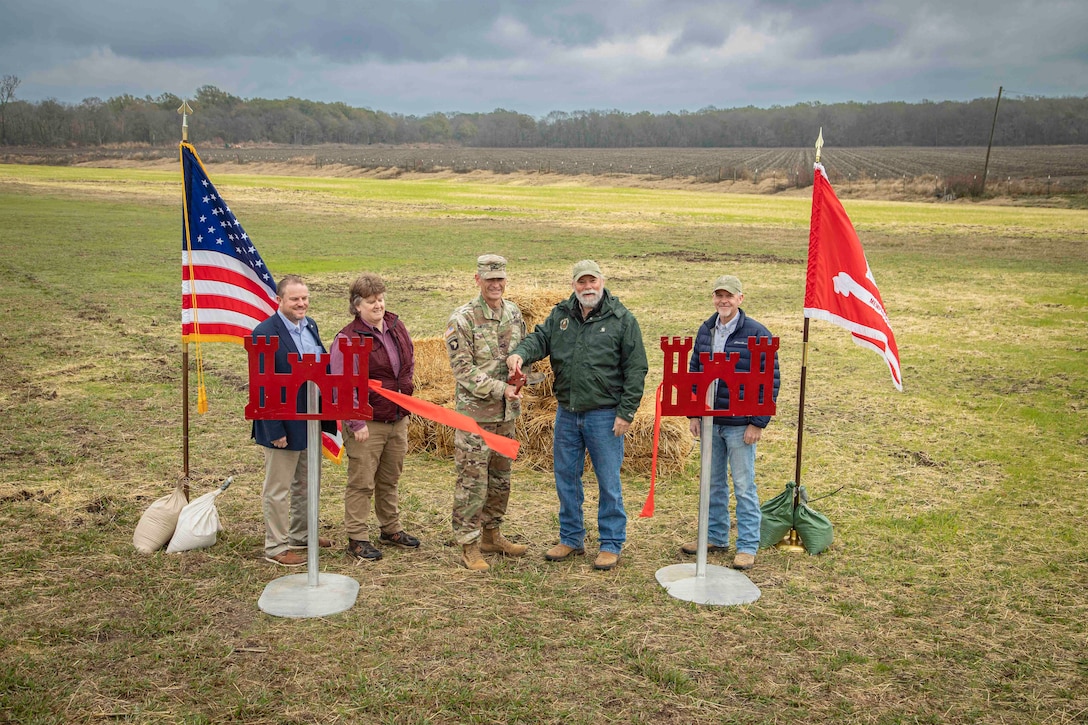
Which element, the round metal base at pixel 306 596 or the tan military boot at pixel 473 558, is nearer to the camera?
the round metal base at pixel 306 596

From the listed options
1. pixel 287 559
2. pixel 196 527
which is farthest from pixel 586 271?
pixel 196 527

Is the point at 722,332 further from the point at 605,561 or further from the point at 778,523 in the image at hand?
the point at 605,561

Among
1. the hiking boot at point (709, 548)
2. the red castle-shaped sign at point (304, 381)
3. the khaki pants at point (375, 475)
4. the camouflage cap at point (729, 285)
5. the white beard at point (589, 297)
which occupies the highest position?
the camouflage cap at point (729, 285)

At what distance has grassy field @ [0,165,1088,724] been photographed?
15.5ft

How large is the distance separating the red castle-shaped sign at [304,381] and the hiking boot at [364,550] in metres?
1.30

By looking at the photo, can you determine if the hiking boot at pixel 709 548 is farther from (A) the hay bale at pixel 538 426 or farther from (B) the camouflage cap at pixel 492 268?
(B) the camouflage cap at pixel 492 268

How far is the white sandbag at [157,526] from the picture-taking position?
21.1 feet

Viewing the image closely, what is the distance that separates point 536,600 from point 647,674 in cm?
113

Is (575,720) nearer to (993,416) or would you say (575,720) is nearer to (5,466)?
(5,466)

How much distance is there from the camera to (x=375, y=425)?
6379mm

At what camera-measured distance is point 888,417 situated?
1068 cm

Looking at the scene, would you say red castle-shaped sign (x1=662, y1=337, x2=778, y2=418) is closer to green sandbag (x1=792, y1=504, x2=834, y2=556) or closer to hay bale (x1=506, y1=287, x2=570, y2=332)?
green sandbag (x1=792, y1=504, x2=834, y2=556)

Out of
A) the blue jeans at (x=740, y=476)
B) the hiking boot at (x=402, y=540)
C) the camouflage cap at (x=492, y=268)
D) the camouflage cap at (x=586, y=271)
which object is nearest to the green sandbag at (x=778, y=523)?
the blue jeans at (x=740, y=476)

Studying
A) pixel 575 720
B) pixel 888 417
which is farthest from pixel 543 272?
pixel 575 720
